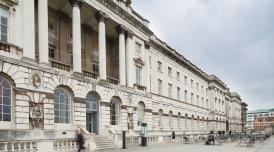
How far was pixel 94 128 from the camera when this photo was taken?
33.3m

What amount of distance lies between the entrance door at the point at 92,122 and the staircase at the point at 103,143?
1.84m

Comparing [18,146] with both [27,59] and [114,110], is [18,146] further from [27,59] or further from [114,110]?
[114,110]

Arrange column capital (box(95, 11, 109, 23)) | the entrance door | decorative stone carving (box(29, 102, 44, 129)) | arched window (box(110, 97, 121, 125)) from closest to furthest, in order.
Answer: decorative stone carving (box(29, 102, 44, 129))
the entrance door
column capital (box(95, 11, 109, 23))
arched window (box(110, 97, 121, 125))

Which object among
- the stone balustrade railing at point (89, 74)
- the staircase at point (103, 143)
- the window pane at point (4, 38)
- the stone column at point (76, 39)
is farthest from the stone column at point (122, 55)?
the window pane at point (4, 38)

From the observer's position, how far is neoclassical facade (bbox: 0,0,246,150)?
23297mm

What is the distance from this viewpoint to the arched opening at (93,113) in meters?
31.9

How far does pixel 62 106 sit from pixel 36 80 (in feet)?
13.2

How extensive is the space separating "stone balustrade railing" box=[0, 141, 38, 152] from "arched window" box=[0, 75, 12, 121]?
167 cm

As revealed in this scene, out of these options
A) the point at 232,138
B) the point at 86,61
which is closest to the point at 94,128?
the point at 86,61

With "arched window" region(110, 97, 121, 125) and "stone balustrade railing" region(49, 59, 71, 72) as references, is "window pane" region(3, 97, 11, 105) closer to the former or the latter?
"stone balustrade railing" region(49, 59, 71, 72)

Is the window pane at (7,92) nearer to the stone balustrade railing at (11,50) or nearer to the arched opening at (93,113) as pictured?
the stone balustrade railing at (11,50)

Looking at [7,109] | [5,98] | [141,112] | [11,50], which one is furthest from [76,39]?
[141,112]

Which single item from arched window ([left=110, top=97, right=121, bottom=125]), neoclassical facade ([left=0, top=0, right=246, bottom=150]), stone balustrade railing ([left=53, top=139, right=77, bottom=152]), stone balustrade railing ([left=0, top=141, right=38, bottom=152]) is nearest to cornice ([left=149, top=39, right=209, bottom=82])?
neoclassical facade ([left=0, top=0, right=246, bottom=150])

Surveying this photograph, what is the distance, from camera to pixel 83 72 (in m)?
31.5
